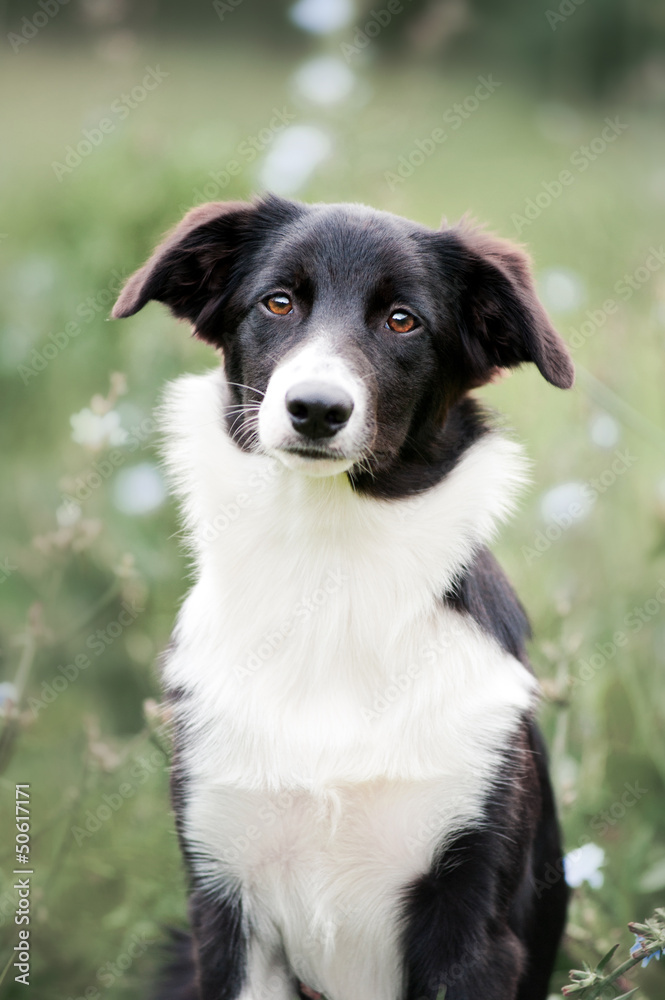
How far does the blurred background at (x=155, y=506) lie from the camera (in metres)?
3.19

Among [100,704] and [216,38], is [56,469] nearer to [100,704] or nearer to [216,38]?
[100,704]

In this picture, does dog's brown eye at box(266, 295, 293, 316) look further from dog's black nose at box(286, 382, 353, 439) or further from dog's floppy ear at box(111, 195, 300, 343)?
dog's black nose at box(286, 382, 353, 439)

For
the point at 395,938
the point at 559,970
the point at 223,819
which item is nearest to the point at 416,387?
the point at 223,819

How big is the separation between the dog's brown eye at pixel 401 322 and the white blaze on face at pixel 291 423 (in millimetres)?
247

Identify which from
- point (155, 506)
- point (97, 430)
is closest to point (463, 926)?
point (97, 430)

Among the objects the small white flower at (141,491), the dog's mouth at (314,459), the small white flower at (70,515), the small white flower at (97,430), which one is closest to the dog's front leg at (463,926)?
the dog's mouth at (314,459)

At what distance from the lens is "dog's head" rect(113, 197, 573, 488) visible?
92.0 inches

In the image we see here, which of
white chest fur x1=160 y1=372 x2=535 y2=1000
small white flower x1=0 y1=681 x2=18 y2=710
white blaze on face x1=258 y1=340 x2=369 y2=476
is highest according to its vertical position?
white blaze on face x1=258 y1=340 x2=369 y2=476

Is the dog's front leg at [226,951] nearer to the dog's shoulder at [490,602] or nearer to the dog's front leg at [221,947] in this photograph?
the dog's front leg at [221,947]

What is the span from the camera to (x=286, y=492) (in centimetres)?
257

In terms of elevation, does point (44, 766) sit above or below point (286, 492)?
below

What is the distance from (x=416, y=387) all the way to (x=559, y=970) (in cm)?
176

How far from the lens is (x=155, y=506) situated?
3.86 m

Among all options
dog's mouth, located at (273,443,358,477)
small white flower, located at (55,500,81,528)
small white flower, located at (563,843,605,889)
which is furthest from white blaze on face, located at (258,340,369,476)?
small white flower, located at (563,843,605,889)
